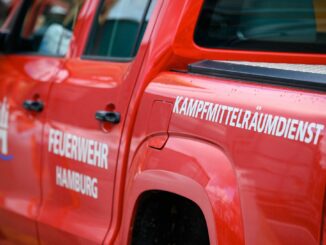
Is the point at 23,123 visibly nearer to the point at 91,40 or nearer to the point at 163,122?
the point at 91,40

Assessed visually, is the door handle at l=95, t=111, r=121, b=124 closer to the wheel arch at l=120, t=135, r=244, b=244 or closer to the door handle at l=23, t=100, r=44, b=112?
the wheel arch at l=120, t=135, r=244, b=244

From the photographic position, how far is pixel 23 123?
151 inches

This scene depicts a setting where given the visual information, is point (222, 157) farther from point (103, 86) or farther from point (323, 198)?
point (103, 86)

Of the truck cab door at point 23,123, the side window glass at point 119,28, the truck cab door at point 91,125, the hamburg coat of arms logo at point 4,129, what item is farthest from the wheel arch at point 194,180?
the hamburg coat of arms logo at point 4,129

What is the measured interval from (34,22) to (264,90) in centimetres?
222

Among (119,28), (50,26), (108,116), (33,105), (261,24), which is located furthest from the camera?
(50,26)

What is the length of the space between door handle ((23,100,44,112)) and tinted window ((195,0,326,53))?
1.05 metres

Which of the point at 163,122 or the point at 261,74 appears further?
the point at 163,122

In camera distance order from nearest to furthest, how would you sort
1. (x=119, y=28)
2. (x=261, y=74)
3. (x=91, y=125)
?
(x=261, y=74), (x=91, y=125), (x=119, y=28)

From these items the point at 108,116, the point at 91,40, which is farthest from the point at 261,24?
the point at 91,40

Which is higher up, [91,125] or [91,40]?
[91,40]

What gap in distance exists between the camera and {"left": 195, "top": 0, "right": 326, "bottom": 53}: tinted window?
293 centimetres

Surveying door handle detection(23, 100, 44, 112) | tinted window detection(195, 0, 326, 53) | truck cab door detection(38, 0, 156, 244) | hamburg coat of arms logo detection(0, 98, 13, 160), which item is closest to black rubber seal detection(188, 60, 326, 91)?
tinted window detection(195, 0, 326, 53)

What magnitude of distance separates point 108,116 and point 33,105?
2.27 ft
